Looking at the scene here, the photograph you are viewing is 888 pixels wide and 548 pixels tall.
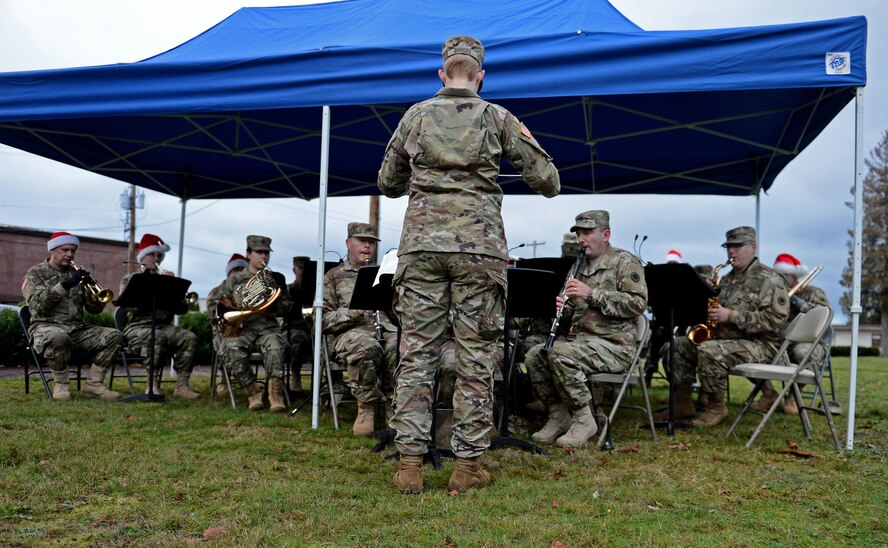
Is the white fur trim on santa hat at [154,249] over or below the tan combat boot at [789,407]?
over

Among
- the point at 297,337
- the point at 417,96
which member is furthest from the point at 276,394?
the point at 417,96

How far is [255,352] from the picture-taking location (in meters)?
7.60

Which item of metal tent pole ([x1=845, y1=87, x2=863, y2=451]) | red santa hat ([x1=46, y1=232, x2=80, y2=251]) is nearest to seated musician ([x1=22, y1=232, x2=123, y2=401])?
red santa hat ([x1=46, y1=232, x2=80, y2=251])

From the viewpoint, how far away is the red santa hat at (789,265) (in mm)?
8656

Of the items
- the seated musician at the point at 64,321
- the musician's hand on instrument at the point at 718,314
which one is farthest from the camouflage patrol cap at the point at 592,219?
the seated musician at the point at 64,321

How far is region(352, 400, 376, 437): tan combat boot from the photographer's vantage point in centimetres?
572

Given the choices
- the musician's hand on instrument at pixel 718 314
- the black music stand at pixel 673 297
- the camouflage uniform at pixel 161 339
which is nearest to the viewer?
the black music stand at pixel 673 297

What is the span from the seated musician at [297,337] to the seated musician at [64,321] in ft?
5.99

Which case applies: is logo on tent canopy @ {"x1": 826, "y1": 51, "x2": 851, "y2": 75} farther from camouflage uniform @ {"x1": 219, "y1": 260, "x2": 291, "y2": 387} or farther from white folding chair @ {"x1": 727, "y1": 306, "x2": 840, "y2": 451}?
camouflage uniform @ {"x1": 219, "y1": 260, "x2": 291, "y2": 387}

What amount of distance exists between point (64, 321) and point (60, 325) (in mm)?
80

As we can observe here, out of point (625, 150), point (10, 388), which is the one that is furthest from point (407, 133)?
point (10, 388)

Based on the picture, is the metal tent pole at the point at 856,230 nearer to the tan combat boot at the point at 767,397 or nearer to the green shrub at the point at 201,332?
the tan combat boot at the point at 767,397

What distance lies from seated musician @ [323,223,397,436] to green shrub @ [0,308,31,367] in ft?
25.5

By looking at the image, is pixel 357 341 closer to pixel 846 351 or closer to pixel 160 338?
pixel 160 338
